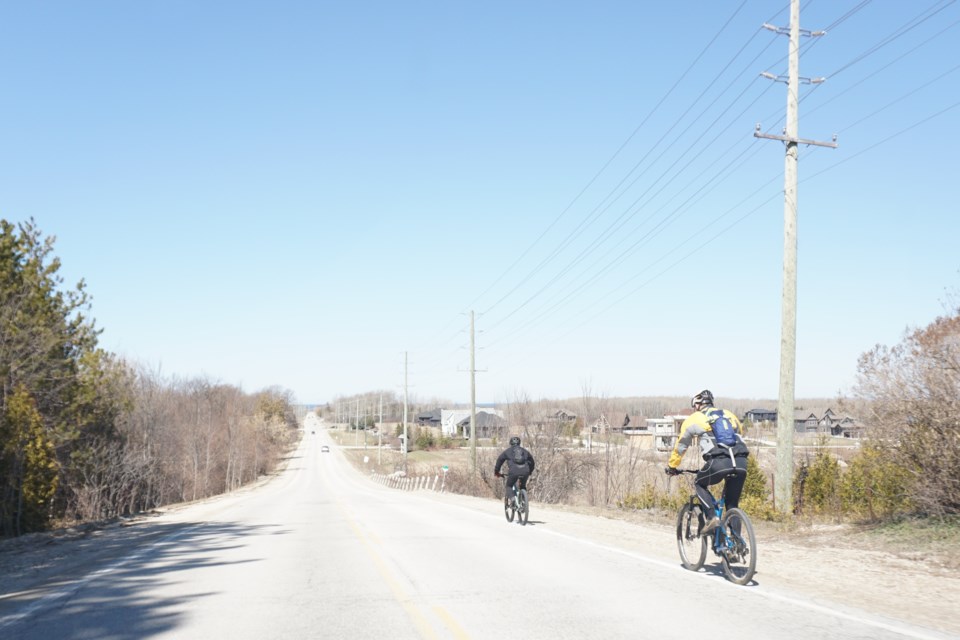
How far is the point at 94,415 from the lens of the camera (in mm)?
33844

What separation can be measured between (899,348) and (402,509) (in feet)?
47.5

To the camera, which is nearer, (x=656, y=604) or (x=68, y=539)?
(x=656, y=604)

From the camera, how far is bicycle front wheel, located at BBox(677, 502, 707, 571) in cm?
951

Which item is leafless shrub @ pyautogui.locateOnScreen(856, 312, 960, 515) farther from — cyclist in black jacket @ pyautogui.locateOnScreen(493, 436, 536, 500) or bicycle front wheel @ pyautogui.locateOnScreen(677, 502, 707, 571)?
cyclist in black jacket @ pyautogui.locateOnScreen(493, 436, 536, 500)

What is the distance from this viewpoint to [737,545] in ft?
28.4

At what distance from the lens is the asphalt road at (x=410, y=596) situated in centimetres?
662

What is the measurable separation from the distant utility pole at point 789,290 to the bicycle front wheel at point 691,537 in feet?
22.9

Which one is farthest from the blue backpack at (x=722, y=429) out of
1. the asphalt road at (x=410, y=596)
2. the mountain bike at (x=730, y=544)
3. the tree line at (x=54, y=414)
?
the tree line at (x=54, y=414)

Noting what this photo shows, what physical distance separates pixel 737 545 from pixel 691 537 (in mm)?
1181

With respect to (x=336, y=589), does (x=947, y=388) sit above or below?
above

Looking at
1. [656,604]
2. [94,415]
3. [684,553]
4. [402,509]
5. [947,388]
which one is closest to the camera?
[656,604]

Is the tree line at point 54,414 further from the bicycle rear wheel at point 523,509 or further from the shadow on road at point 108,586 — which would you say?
the bicycle rear wheel at point 523,509

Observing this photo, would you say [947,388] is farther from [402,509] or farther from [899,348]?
[402,509]

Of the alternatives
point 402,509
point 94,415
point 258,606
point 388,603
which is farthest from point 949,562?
point 94,415
